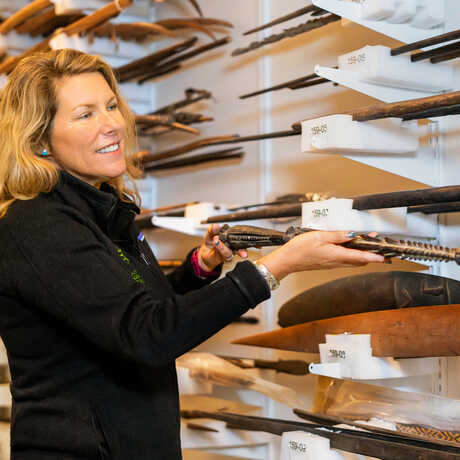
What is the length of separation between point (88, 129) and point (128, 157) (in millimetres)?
346

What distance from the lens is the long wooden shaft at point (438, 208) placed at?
153 cm

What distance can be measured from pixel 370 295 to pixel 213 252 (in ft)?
1.21

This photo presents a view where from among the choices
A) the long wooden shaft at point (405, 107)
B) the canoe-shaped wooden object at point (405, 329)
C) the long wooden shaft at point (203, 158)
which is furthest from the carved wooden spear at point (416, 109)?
the long wooden shaft at point (203, 158)

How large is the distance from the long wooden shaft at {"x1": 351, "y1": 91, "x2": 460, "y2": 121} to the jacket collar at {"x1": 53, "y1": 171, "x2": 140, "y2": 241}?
0.52 metres

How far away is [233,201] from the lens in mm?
2453

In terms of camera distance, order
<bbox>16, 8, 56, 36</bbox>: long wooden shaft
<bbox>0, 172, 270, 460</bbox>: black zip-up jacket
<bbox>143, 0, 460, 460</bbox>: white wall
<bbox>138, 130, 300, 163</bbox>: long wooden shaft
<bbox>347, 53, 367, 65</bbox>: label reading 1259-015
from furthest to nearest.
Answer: <bbox>16, 8, 56, 36</bbox>: long wooden shaft < <bbox>138, 130, 300, 163</bbox>: long wooden shaft < <bbox>143, 0, 460, 460</bbox>: white wall < <bbox>347, 53, 367, 65</bbox>: label reading 1259-015 < <bbox>0, 172, 270, 460</bbox>: black zip-up jacket

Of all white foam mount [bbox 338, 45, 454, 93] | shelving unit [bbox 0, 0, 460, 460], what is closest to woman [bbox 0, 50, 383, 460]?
shelving unit [bbox 0, 0, 460, 460]

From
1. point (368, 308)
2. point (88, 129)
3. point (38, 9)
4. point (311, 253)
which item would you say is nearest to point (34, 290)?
point (88, 129)

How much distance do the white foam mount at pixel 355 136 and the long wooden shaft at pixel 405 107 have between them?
0.03 m

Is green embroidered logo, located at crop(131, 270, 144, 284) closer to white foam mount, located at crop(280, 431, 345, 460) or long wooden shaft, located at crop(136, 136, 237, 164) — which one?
white foam mount, located at crop(280, 431, 345, 460)

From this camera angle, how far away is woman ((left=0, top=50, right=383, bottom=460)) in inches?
48.0

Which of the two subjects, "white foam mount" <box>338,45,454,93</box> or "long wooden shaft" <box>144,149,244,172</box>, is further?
"long wooden shaft" <box>144,149,244,172</box>

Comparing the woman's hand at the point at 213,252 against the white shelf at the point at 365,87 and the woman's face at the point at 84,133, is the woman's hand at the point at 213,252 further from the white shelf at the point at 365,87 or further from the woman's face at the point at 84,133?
the white shelf at the point at 365,87

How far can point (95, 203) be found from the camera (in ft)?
4.63
